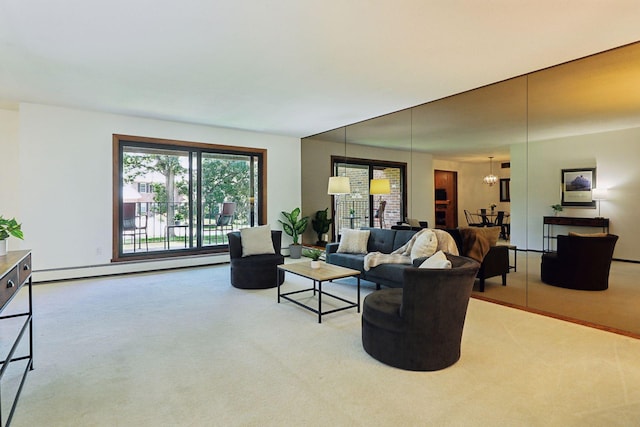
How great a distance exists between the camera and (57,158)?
5.19 metres

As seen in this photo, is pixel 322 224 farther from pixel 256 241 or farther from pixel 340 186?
pixel 256 241

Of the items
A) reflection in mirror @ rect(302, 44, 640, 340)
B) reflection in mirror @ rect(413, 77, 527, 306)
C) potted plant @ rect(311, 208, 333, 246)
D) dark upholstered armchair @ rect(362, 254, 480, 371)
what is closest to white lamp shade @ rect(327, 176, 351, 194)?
potted plant @ rect(311, 208, 333, 246)

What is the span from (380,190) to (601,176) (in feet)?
10.7

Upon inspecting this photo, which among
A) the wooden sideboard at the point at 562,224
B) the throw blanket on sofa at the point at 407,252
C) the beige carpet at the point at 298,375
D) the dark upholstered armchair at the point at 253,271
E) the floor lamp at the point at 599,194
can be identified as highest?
the floor lamp at the point at 599,194

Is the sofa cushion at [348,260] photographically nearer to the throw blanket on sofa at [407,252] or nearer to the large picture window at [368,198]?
the throw blanket on sofa at [407,252]

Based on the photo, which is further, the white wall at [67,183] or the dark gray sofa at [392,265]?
the white wall at [67,183]

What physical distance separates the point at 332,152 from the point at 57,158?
191 inches

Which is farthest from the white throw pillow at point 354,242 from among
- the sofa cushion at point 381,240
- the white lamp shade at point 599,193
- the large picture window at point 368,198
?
the white lamp shade at point 599,193

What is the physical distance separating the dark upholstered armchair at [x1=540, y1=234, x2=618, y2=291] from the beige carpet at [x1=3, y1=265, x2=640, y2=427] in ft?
2.44

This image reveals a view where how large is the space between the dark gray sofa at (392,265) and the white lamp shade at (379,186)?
38.6 inches

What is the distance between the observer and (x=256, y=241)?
5047 mm

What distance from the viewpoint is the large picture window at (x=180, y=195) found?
19.2ft

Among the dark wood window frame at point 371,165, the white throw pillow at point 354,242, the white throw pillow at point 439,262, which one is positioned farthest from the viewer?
the dark wood window frame at point 371,165

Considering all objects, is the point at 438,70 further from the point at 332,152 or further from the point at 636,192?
the point at 332,152
